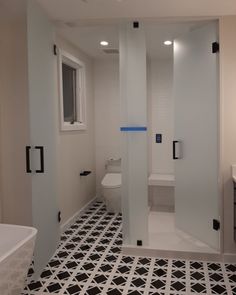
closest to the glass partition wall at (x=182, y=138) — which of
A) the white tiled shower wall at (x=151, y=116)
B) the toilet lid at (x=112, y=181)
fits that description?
the toilet lid at (x=112, y=181)

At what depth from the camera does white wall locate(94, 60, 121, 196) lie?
4957 millimetres

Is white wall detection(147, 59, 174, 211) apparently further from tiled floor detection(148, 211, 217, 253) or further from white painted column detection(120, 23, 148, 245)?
white painted column detection(120, 23, 148, 245)

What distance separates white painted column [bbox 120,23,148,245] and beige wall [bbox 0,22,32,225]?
991 mm

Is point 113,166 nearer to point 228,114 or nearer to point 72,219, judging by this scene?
point 72,219

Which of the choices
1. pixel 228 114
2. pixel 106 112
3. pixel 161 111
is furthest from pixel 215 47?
pixel 106 112

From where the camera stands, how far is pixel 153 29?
334 centimetres

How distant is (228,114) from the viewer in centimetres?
285

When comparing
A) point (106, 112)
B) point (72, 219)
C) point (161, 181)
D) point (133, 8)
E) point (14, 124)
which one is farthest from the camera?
point (106, 112)

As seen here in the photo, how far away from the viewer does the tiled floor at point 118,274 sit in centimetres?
243

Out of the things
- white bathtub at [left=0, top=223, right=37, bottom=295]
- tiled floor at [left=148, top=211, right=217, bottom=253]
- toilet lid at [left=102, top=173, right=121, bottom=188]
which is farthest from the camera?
toilet lid at [left=102, top=173, right=121, bottom=188]

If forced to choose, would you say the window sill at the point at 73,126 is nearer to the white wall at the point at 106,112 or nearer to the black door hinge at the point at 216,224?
the white wall at the point at 106,112

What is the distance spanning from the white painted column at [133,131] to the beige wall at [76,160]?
937 mm

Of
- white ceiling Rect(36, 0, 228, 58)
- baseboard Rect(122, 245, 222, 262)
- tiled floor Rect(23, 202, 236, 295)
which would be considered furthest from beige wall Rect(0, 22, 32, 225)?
baseboard Rect(122, 245, 222, 262)

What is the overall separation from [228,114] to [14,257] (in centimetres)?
221
